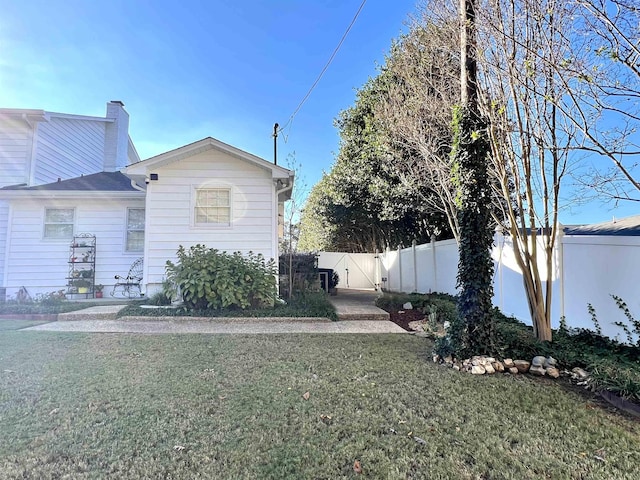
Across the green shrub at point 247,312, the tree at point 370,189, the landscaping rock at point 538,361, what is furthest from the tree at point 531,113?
the green shrub at point 247,312

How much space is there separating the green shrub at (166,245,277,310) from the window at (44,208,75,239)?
4.24m

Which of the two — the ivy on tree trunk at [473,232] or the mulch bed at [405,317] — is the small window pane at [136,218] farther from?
the ivy on tree trunk at [473,232]

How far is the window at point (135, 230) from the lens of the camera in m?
10.2

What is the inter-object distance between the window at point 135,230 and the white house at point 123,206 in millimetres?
26


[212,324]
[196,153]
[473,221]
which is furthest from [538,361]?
[196,153]

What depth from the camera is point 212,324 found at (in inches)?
284

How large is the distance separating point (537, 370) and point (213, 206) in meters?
7.61

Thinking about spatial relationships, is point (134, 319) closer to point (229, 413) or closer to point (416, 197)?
point (229, 413)

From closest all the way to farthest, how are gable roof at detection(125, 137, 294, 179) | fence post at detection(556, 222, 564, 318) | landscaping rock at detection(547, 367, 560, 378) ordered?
1. landscaping rock at detection(547, 367, 560, 378)
2. fence post at detection(556, 222, 564, 318)
3. gable roof at detection(125, 137, 294, 179)

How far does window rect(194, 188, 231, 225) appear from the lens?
8.96 metres

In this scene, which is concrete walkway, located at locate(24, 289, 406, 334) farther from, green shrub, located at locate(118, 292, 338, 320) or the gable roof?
the gable roof

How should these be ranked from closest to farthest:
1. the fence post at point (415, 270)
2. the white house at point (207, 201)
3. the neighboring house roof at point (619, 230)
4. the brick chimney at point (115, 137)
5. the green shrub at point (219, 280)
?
the neighboring house roof at point (619, 230) → the green shrub at point (219, 280) → the white house at point (207, 201) → the fence post at point (415, 270) → the brick chimney at point (115, 137)

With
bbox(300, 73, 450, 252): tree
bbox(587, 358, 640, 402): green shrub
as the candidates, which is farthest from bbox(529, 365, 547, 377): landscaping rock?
bbox(300, 73, 450, 252): tree

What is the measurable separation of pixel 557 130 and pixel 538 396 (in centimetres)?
362
